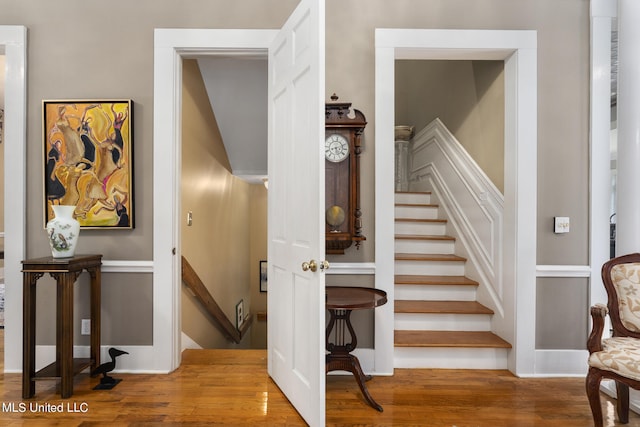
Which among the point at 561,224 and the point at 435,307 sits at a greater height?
the point at 561,224

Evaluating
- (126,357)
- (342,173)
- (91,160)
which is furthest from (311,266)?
(91,160)

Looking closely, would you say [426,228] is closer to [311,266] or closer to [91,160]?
[311,266]

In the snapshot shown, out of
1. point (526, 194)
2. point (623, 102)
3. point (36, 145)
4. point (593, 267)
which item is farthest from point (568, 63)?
point (36, 145)

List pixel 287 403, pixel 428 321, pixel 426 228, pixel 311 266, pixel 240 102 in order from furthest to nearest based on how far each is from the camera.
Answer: pixel 240 102
pixel 426 228
pixel 428 321
pixel 287 403
pixel 311 266

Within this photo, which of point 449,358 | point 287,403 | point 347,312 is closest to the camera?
point 287,403

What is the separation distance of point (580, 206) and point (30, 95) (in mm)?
4027

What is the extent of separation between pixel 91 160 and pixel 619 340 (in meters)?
3.43

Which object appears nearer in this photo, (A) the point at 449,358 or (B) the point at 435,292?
(A) the point at 449,358

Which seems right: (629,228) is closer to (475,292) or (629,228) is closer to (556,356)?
(556,356)

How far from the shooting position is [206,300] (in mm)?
3840

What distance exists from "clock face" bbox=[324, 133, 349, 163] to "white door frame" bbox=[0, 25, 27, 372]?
7.08 ft

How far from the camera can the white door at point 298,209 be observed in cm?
185

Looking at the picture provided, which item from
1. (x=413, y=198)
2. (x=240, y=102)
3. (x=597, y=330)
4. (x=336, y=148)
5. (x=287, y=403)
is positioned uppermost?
(x=240, y=102)

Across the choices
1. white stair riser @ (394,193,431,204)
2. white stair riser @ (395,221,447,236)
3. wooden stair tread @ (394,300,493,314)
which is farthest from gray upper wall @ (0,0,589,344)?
white stair riser @ (394,193,431,204)
